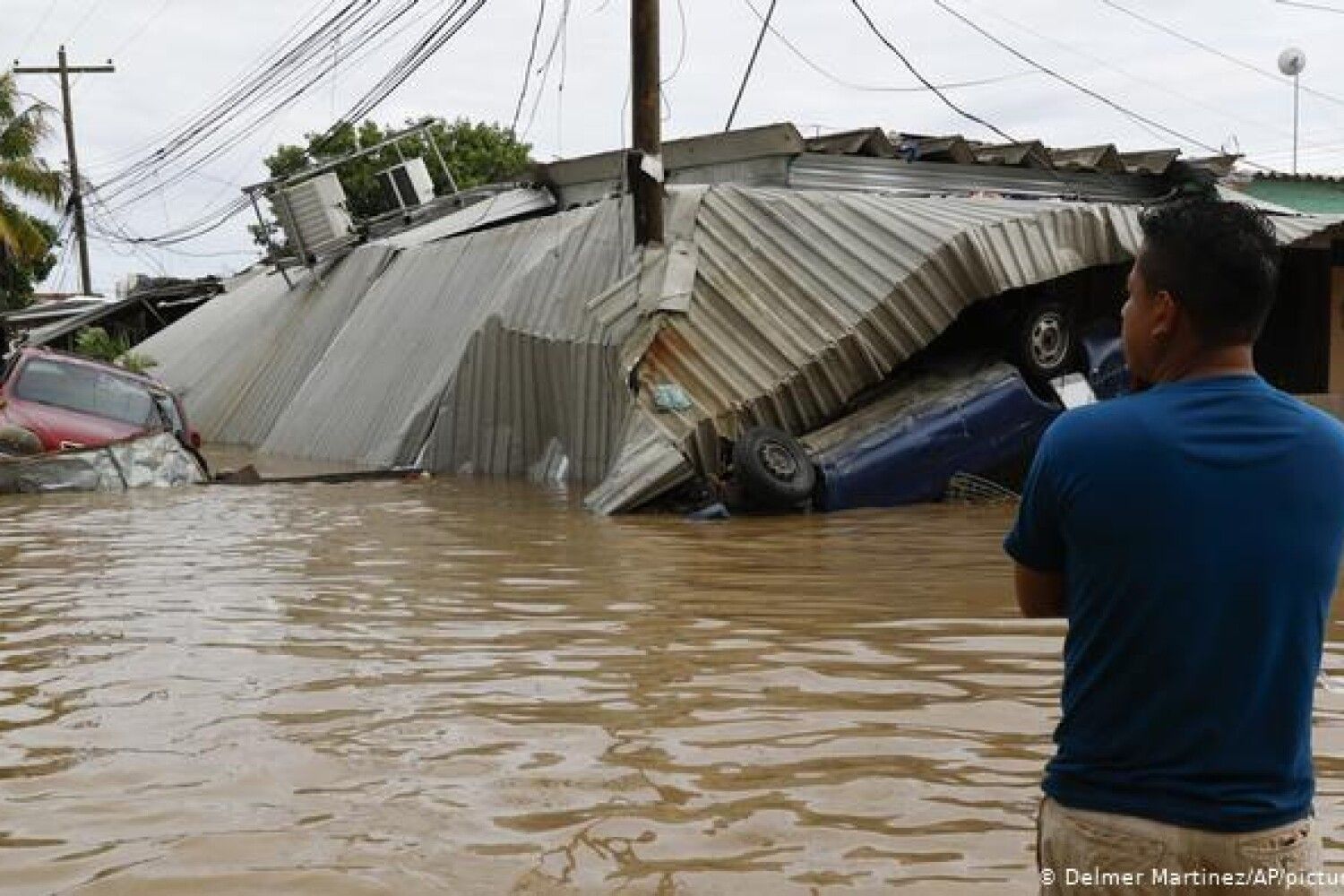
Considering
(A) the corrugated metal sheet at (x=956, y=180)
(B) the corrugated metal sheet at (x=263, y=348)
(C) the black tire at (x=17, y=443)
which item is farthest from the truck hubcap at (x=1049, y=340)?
(B) the corrugated metal sheet at (x=263, y=348)

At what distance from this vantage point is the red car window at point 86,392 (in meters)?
14.0

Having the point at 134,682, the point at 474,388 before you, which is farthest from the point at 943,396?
the point at 134,682

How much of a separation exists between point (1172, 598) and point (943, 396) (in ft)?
34.5

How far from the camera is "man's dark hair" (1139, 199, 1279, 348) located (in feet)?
7.32

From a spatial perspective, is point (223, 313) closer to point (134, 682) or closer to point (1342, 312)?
point (1342, 312)

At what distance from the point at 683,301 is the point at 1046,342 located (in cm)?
326

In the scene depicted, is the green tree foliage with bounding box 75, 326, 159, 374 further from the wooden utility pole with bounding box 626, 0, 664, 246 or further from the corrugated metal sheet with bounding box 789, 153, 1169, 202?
the wooden utility pole with bounding box 626, 0, 664, 246

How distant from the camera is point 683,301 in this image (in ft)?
40.6

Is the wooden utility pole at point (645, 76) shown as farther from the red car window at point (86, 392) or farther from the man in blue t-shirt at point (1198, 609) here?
the man in blue t-shirt at point (1198, 609)

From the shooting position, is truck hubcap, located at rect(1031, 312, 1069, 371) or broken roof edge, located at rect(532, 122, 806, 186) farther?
broken roof edge, located at rect(532, 122, 806, 186)

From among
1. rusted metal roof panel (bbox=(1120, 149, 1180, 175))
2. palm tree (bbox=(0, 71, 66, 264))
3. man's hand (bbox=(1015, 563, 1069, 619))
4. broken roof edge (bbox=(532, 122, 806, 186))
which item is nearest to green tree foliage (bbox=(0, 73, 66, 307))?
palm tree (bbox=(0, 71, 66, 264))

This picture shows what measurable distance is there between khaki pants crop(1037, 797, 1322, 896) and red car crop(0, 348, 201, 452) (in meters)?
12.7

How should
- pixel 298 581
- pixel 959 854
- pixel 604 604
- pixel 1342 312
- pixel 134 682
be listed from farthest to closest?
1. pixel 1342 312
2. pixel 298 581
3. pixel 604 604
4. pixel 134 682
5. pixel 959 854

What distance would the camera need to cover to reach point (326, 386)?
66.3 ft
